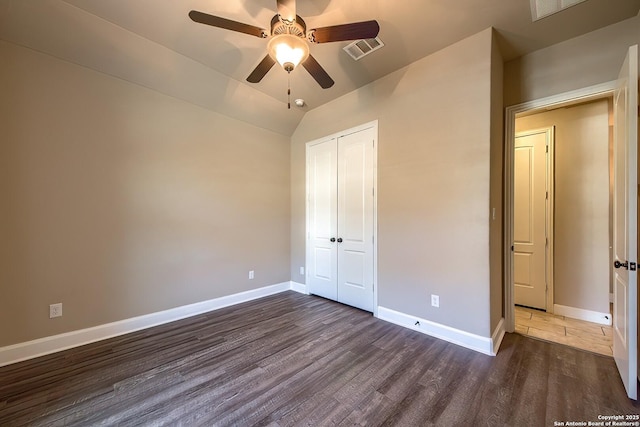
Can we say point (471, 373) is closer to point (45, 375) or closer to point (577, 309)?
point (577, 309)

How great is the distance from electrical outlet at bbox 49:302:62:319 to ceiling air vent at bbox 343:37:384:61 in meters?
3.87

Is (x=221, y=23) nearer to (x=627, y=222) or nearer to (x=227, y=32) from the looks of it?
(x=227, y=32)

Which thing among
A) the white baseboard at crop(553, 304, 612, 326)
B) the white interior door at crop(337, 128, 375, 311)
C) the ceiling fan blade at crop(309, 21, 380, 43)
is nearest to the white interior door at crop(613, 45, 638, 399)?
the white baseboard at crop(553, 304, 612, 326)

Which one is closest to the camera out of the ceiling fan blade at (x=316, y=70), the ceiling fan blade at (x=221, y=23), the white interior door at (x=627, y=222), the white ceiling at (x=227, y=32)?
the ceiling fan blade at (x=221, y=23)

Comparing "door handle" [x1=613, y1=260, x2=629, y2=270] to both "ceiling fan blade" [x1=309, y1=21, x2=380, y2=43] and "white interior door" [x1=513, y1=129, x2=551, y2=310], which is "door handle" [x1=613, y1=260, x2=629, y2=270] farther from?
"ceiling fan blade" [x1=309, y1=21, x2=380, y2=43]

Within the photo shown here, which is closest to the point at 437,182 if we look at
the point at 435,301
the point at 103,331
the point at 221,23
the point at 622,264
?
the point at 435,301

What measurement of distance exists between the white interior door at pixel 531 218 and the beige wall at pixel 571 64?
104 cm

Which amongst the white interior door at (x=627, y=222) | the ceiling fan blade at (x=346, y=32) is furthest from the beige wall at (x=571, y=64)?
the ceiling fan blade at (x=346, y=32)

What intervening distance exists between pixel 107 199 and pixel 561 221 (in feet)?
Answer: 17.9

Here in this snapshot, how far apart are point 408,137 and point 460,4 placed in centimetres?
120

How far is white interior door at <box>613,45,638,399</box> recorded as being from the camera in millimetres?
1688

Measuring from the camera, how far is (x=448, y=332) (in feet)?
8.29

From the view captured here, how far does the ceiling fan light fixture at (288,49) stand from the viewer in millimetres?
1707

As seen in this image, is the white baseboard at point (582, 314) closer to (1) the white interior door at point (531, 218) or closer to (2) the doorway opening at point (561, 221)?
(2) the doorway opening at point (561, 221)
